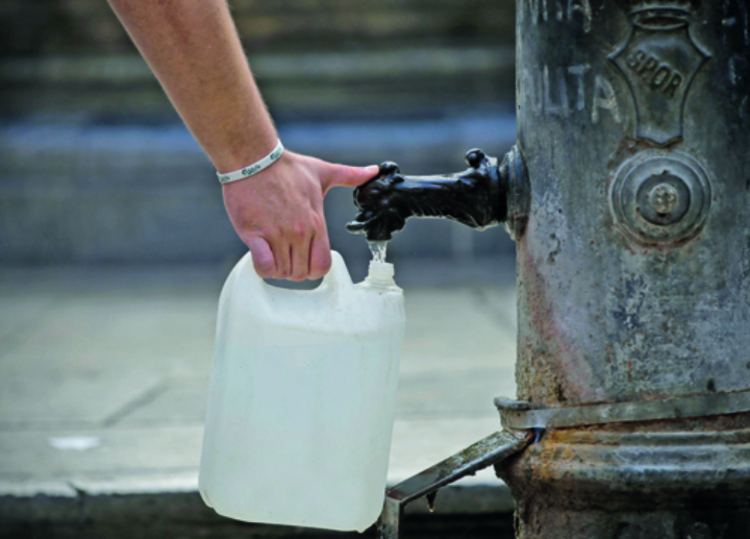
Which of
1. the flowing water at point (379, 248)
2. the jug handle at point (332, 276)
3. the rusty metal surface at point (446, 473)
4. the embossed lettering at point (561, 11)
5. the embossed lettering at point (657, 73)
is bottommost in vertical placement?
the rusty metal surface at point (446, 473)

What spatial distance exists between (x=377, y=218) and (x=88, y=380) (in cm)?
277

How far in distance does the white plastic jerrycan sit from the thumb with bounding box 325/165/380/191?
6.1 inches

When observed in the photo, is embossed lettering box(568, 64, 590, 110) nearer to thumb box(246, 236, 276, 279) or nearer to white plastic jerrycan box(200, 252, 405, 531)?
white plastic jerrycan box(200, 252, 405, 531)

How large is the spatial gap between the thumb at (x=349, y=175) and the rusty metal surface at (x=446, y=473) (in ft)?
1.63

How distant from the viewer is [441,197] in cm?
151

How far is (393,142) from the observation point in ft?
25.2

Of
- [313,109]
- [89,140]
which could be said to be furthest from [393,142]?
[89,140]

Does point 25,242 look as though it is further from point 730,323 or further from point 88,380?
point 730,323

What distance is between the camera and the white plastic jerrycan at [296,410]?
1.50 metres

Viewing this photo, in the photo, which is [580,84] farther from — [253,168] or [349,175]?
[253,168]

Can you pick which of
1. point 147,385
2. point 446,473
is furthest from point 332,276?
point 147,385

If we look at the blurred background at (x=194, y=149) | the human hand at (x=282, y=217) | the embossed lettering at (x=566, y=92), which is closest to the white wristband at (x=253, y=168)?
the human hand at (x=282, y=217)

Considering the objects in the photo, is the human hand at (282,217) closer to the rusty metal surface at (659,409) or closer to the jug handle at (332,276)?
the jug handle at (332,276)

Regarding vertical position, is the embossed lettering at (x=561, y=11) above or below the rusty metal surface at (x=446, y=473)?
above
